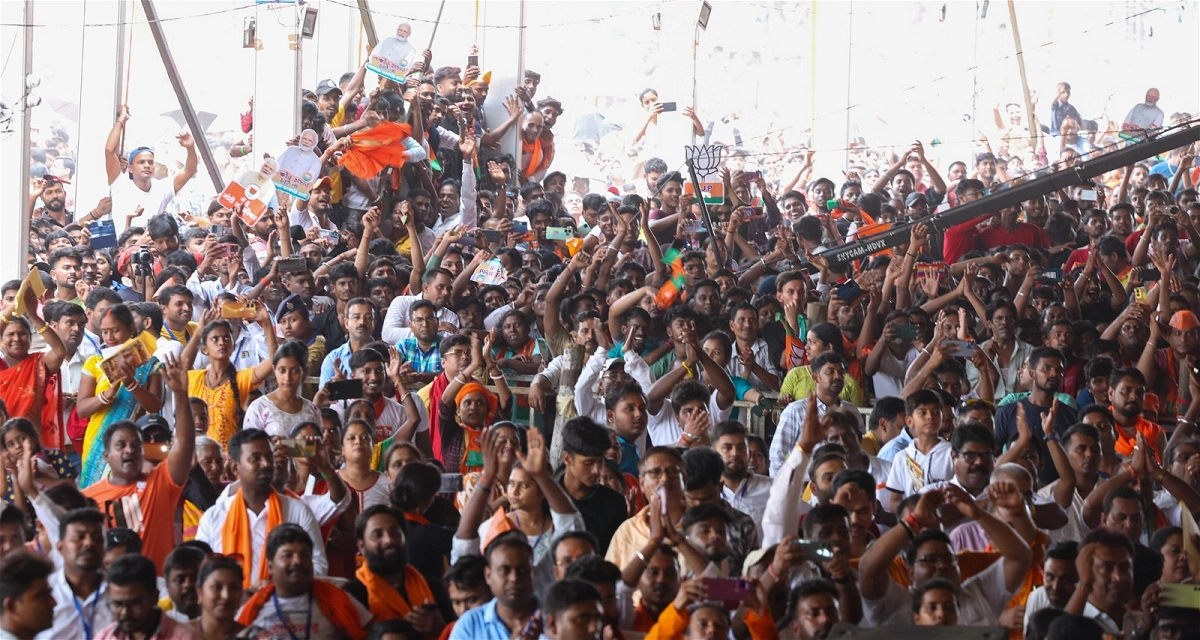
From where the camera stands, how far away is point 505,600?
223 inches

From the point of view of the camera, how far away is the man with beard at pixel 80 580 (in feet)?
18.7

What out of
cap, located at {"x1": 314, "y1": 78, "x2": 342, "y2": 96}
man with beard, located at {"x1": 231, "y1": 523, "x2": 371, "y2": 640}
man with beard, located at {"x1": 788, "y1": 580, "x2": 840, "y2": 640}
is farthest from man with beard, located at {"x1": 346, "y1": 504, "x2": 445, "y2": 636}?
cap, located at {"x1": 314, "y1": 78, "x2": 342, "y2": 96}

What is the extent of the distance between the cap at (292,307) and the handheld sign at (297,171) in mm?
2048

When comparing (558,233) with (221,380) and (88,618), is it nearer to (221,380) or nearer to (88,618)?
(221,380)

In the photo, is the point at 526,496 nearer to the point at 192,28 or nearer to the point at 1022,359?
the point at 1022,359

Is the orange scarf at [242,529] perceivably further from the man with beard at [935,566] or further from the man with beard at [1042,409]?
the man with beard at [1042,409]

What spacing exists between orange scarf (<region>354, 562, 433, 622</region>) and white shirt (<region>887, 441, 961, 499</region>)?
7.64 ft

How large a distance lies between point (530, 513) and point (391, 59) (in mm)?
7392

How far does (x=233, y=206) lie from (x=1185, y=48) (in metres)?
16.1

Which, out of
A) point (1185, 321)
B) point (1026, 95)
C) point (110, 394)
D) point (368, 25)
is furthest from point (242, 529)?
point (1026, 95)

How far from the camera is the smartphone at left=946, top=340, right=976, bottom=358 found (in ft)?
28.6

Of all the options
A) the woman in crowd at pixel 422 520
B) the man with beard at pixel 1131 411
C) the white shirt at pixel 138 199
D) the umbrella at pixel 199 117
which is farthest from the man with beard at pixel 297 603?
the umbrella at pixel 199 117

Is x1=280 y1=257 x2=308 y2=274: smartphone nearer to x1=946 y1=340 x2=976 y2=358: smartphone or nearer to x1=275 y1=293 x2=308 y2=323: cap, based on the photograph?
x1=275 y1=293 x2=308 y2=323: cap

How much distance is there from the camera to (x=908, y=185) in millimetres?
15266
